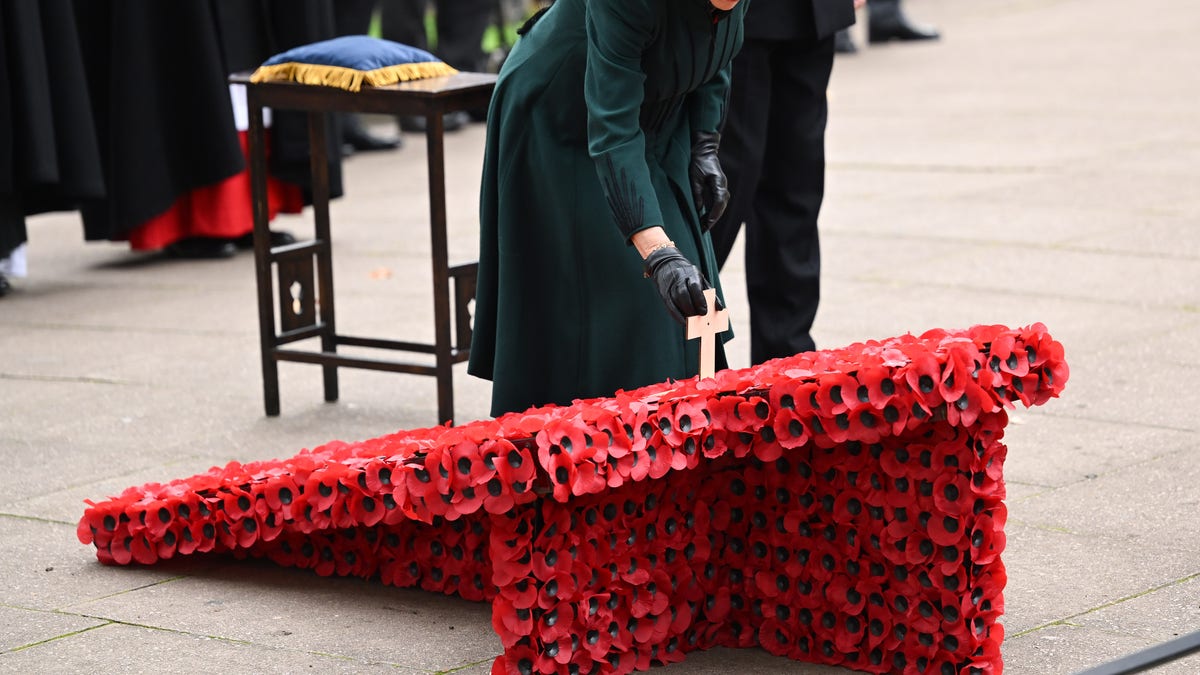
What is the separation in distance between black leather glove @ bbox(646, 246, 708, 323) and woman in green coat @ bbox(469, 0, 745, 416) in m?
0.16

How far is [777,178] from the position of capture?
509 cm

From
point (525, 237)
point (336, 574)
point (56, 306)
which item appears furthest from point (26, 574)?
point (56, 306)

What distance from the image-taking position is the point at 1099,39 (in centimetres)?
1520

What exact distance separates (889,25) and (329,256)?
35.8 feet

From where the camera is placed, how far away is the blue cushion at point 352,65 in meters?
5.15

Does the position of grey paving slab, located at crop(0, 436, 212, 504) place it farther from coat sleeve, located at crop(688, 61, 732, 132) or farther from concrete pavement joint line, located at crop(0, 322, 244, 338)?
coat sleeve, located at crop(688, 61, 732, 132)

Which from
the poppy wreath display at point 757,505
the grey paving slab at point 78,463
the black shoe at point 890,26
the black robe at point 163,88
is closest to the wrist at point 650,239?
the poppy wreath display at point 757,505

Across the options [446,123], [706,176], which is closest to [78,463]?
[706,176]

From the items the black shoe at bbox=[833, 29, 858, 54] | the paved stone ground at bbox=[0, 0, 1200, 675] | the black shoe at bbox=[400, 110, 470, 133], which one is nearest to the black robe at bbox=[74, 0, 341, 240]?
the paved stone ground at bbox=[0, 0, 1200, 675]

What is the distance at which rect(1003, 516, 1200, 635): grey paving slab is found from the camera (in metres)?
3.72

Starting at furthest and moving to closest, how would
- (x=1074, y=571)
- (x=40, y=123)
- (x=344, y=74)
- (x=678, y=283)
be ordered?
(x=40, y=123), (x=344, y=74), (x=1074, y=571), (x=678, y=283)

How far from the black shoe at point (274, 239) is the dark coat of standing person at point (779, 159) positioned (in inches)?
138

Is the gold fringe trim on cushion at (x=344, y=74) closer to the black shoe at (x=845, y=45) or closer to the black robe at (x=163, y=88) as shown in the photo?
the black robe at (x=163, y=88)

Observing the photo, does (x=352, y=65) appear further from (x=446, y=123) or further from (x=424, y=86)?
(x=446, y=123)
